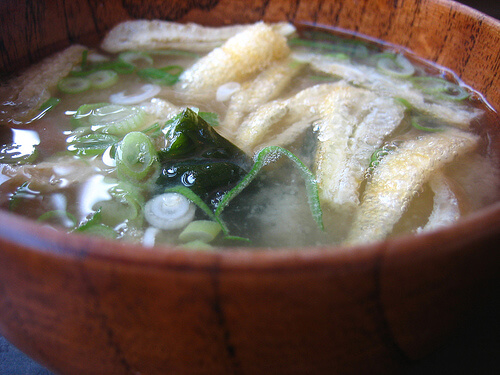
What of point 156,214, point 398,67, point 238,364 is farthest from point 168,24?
point 238,364

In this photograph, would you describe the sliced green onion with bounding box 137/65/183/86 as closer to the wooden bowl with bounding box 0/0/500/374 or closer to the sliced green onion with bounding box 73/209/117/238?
the sliced green onion with bounding box 73/209/117/238

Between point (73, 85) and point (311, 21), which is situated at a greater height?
point (311, 21)

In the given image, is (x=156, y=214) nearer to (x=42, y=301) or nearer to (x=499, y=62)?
(x=42, y=301)

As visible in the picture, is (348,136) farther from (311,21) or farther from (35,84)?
(35,84)

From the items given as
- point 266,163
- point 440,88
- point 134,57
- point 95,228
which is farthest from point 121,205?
point 440,88

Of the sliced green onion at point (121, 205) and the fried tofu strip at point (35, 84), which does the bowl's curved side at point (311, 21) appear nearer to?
the fried tofu strip at point (35, 84)
